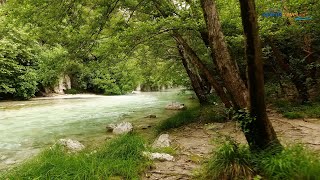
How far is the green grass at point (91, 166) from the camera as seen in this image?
3.76m

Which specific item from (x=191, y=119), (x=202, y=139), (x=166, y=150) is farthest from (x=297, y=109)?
(x=166, y=150)

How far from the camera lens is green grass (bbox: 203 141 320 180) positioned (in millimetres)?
2924

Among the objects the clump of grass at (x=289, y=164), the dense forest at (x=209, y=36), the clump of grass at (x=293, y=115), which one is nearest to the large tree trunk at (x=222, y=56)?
the dense forest at (x=209, y=36)

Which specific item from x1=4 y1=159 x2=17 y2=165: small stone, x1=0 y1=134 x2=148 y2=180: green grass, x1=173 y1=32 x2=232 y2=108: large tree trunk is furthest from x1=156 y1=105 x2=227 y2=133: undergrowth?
x1=4 y1=159 x2=17 y2=165: small stone

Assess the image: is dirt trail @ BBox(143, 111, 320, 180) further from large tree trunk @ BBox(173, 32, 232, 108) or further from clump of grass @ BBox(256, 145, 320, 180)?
large tree trunk @ BBox(173, 32, 232, 108)

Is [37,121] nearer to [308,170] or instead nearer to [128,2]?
[128,2]

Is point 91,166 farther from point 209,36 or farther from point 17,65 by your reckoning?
point 17,65

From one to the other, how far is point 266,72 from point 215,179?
33.9ft

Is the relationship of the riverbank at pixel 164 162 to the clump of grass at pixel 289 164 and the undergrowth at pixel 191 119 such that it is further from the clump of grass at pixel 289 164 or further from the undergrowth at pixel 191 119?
the undergrowth at pixel 191 119

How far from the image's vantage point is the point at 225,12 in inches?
286

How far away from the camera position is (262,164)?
3.32 meters

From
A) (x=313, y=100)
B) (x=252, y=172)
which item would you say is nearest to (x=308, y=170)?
(x=252, y=172)

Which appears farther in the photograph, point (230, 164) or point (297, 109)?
point (297, 109)

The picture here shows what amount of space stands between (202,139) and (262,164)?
3.23 meters
